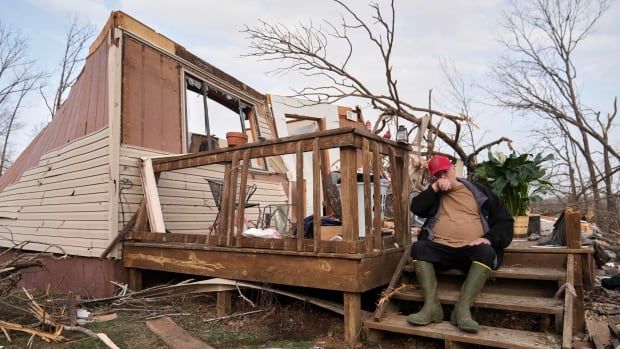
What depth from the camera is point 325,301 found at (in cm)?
354

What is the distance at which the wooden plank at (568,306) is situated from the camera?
2.33 meters

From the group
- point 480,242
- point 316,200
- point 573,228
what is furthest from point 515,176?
point 316,200

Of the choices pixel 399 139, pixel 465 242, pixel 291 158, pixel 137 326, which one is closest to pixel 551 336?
pixel 465 242

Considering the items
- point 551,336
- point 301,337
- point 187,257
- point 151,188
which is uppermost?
point 151,188

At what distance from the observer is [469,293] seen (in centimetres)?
278

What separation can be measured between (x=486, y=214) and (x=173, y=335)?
2702mm

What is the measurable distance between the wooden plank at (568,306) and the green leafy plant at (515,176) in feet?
5.21

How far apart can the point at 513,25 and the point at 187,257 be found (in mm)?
16330

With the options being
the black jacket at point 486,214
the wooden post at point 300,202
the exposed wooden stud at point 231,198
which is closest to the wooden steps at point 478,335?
the black jacket at point 486,214

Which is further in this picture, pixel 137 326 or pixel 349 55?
pixel 349 55

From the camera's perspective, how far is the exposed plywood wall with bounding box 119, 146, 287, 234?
502 centimetres

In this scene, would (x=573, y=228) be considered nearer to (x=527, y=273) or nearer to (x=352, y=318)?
(x=527, y=273)

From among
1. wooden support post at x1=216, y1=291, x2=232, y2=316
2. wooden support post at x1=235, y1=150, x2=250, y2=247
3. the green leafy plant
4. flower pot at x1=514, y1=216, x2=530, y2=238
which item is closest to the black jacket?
the green leafy plant

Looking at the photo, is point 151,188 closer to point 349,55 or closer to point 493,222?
point 493,222
